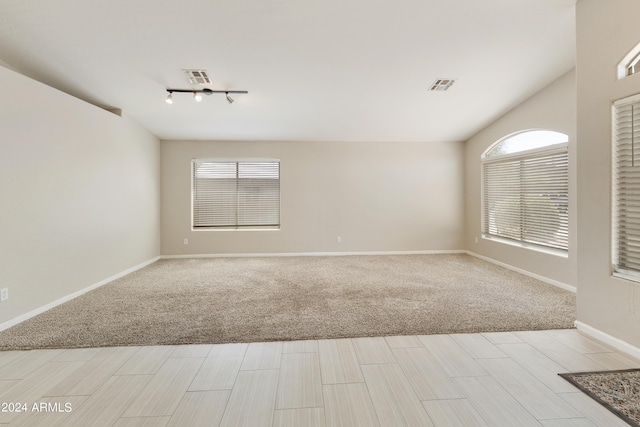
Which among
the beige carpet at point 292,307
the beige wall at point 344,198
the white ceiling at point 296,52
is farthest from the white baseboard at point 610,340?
the beige wall at point 344,198

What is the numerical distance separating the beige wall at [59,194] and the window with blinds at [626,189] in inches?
210

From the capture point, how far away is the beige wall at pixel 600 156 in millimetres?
2094

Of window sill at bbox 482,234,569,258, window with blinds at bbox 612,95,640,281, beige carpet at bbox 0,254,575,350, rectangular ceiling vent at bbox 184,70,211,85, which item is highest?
rectangular ceiling vent at bbox 184,70,211,85

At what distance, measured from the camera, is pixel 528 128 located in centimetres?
432

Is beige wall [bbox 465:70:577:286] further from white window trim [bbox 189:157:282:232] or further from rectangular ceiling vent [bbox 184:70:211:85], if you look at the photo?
rectangular ceiling vent [bbox 184:70:211:85]

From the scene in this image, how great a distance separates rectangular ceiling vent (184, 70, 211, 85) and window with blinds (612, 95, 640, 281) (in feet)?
13.6

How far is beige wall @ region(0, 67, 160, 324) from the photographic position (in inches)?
103

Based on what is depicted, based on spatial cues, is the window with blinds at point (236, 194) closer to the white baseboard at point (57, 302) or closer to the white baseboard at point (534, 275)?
the white baseboard at point (57, 302)

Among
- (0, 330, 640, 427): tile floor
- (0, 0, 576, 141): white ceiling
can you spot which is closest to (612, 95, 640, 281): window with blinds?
(0, 330, 640, 427): tile floor

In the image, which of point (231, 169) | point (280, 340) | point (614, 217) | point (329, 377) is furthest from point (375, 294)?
point (231, 169)

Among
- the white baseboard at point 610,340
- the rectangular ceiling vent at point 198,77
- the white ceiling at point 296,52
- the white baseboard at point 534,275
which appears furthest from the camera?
the white baseboard at point 534,275

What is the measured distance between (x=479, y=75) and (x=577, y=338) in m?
3.17

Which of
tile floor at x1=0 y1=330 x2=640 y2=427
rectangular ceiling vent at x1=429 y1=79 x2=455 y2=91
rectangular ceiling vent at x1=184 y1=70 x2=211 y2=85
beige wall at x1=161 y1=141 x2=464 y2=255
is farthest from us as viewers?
beige wall at x1=161 y1=141 x2=464 y2=255

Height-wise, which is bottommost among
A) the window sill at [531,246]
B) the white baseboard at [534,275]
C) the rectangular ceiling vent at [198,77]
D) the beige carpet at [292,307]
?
the beige carpet at [292,307]
